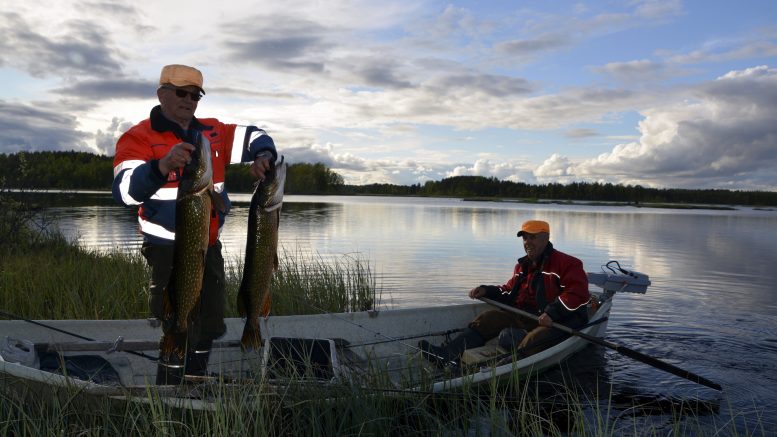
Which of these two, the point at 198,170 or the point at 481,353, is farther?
the point at 481,353

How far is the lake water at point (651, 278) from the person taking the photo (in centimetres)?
810

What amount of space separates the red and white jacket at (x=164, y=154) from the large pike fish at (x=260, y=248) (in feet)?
1.78

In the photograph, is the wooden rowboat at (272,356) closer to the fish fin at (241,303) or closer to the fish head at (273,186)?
the fish fin at (241,303)

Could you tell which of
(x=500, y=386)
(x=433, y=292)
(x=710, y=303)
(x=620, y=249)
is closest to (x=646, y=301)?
(x=710, y=303)

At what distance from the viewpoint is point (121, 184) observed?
3.96m

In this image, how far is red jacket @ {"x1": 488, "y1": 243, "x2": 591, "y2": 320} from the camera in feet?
24.8

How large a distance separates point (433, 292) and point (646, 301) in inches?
207

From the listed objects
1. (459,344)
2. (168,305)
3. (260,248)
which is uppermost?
(260,248)

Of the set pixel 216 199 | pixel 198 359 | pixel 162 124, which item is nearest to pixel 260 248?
pixel 216 199

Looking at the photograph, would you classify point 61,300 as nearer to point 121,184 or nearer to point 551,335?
point 121,184

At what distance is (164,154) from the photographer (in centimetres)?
433

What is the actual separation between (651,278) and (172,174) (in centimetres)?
1709

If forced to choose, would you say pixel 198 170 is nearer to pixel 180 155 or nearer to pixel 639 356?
pixel 180 155

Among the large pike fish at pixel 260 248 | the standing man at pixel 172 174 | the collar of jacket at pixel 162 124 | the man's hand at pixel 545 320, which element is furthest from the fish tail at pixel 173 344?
the man's hand at pixel 545 320
